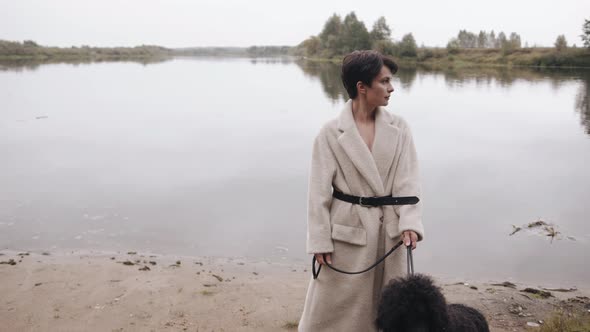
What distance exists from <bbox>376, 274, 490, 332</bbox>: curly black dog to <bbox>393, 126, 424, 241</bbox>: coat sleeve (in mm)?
325

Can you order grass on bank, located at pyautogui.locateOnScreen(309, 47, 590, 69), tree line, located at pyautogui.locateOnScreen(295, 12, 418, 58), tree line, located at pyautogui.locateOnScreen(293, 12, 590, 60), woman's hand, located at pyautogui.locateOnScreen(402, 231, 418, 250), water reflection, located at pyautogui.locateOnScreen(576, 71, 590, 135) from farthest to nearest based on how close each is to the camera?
tree line, located at pyautogui.locateOnScreen(295, 12, 418, 58)
tree line, located at pyautogui.locateOnScreen(293, 12, 590, 60)
grass on bank, located at pyautogui.locateOnScreen(309, 47, 590, 69)
water reflection, located at pyautogui.locateOnScreen(576, 71, 590, 135)
woman's hand, located at pyautogui.locateOnScreen(402, 231, 418, 250)

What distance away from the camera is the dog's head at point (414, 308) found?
215cm

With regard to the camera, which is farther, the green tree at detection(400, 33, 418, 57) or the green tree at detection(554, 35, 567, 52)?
the green tree at detection(400, 33, 418, 57)

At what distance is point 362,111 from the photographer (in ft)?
8.80

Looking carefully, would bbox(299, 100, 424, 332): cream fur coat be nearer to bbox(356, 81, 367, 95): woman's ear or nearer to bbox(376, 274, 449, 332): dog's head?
bbox(356, 81, 367, 95): woman's ear

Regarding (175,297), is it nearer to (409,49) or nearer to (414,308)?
(414,308)

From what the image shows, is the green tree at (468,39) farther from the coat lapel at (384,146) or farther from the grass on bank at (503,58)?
→ the coat lapel at (384,146)

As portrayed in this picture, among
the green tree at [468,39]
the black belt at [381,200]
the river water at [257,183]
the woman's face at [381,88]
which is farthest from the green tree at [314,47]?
the black belt at [381,200]

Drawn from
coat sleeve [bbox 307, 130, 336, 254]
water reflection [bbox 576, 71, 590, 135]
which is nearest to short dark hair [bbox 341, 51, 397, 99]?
coat sleeve [bbox 307, 130, 336, 254]

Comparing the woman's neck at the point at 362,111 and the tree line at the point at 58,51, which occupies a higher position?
the tree line at the point at 58,51

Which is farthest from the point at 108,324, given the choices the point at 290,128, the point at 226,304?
the point at 290,128

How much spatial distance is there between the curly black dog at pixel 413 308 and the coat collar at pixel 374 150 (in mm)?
569

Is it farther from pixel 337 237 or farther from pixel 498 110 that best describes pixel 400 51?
pixel 337 237

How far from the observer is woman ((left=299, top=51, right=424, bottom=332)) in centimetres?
257
